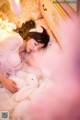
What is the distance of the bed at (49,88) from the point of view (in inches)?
63.8

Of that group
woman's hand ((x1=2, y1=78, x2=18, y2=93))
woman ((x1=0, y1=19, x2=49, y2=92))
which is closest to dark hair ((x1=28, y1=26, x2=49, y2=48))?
woman ((x1=0, y1=19, x2=49, y2=92))

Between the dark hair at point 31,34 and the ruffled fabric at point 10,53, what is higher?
the dark hair at point 31,34

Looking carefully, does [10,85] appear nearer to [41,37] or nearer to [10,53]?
[10,53]

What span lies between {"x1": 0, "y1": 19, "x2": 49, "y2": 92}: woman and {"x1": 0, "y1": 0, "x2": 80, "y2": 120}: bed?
0.03 m

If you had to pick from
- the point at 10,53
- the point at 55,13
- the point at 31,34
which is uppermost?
the point at 55,13

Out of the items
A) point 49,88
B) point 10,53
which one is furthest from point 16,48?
point 49,88

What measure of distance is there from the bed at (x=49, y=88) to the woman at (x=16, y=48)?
0.03 meters

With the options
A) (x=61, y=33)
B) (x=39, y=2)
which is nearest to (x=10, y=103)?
(x=61, y=33)

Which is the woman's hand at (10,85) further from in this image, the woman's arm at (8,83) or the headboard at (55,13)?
the headboard at (55,13)

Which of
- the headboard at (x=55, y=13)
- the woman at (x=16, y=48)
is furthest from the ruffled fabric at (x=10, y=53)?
the headboard at (x=55, y=13)

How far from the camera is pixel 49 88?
1626mm

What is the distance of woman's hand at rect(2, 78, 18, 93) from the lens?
162 centimetres

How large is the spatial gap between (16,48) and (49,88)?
31 cm

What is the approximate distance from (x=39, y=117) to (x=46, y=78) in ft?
0.77
